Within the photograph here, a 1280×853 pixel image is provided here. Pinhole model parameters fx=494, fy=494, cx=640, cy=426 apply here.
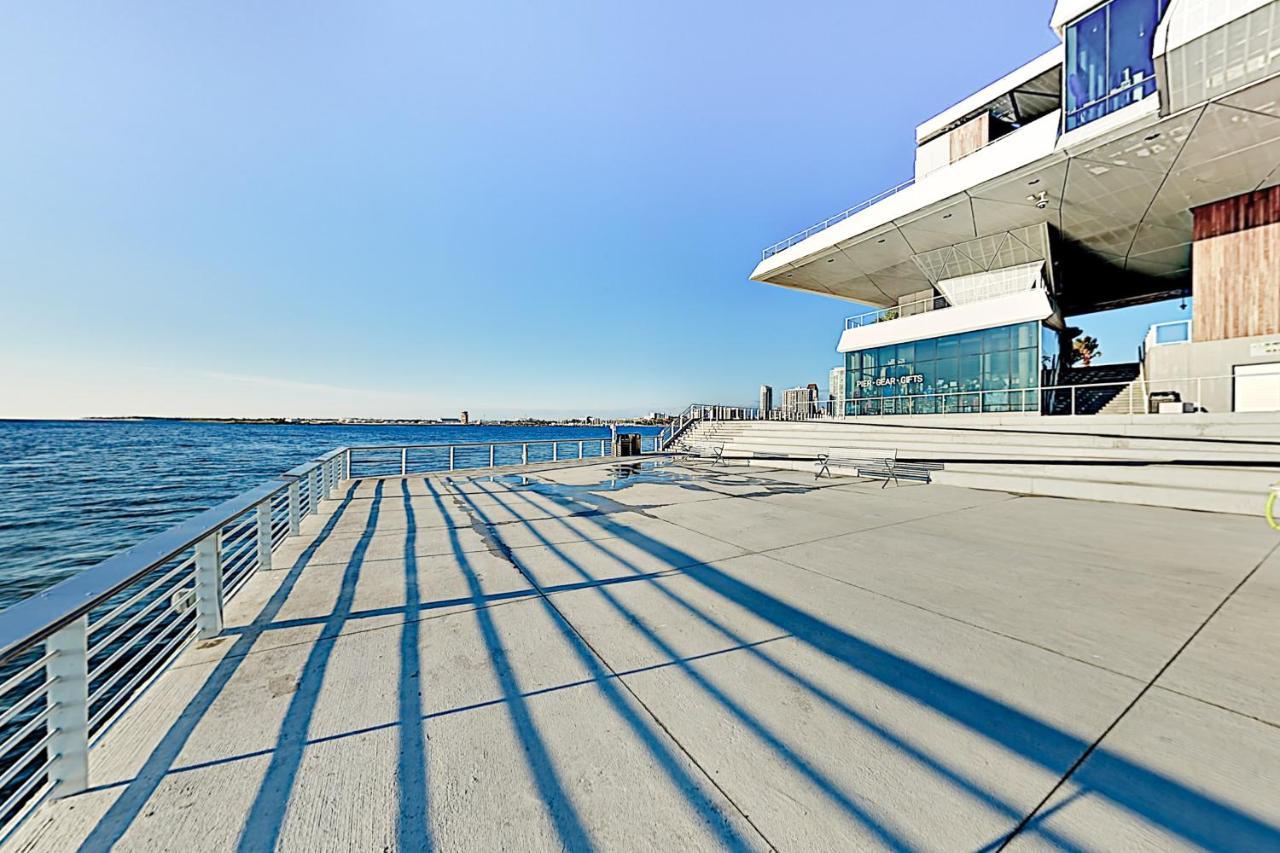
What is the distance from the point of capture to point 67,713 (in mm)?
2156

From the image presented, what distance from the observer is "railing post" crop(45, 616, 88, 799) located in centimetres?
212

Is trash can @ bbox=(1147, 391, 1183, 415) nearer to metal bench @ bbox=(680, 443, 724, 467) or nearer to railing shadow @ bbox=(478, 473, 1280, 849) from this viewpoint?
metal bench @ bbox=(680, 443, 724, 467)

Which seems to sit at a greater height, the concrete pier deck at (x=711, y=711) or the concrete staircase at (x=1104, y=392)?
the concrete staircase at (x=1104, y=392)

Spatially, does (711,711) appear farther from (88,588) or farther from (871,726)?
(88,588)

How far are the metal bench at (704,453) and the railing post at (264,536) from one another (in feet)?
47.2

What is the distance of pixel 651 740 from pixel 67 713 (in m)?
2.60

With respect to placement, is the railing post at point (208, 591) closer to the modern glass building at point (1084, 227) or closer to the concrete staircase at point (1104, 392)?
the modern glass building at point (1084, 227)

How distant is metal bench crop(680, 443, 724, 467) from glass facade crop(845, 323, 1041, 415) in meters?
9.27

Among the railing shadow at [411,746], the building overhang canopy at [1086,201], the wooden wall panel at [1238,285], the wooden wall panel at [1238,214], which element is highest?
the building overhang canopy at [1086,201]

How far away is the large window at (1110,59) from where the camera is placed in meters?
13.4

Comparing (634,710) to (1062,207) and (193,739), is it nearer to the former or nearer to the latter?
(193,739)

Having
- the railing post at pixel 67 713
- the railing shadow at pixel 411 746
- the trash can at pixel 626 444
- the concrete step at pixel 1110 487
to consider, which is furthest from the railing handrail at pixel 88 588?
the trash can at pixel 626 444

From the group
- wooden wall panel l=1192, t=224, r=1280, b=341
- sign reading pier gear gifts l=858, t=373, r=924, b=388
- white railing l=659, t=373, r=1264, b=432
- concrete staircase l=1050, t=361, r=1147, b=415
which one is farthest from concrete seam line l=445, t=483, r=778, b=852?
sign reading pier gear gifts l=858, t=373, r=924, b=388

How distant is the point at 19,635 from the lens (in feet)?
5.67
